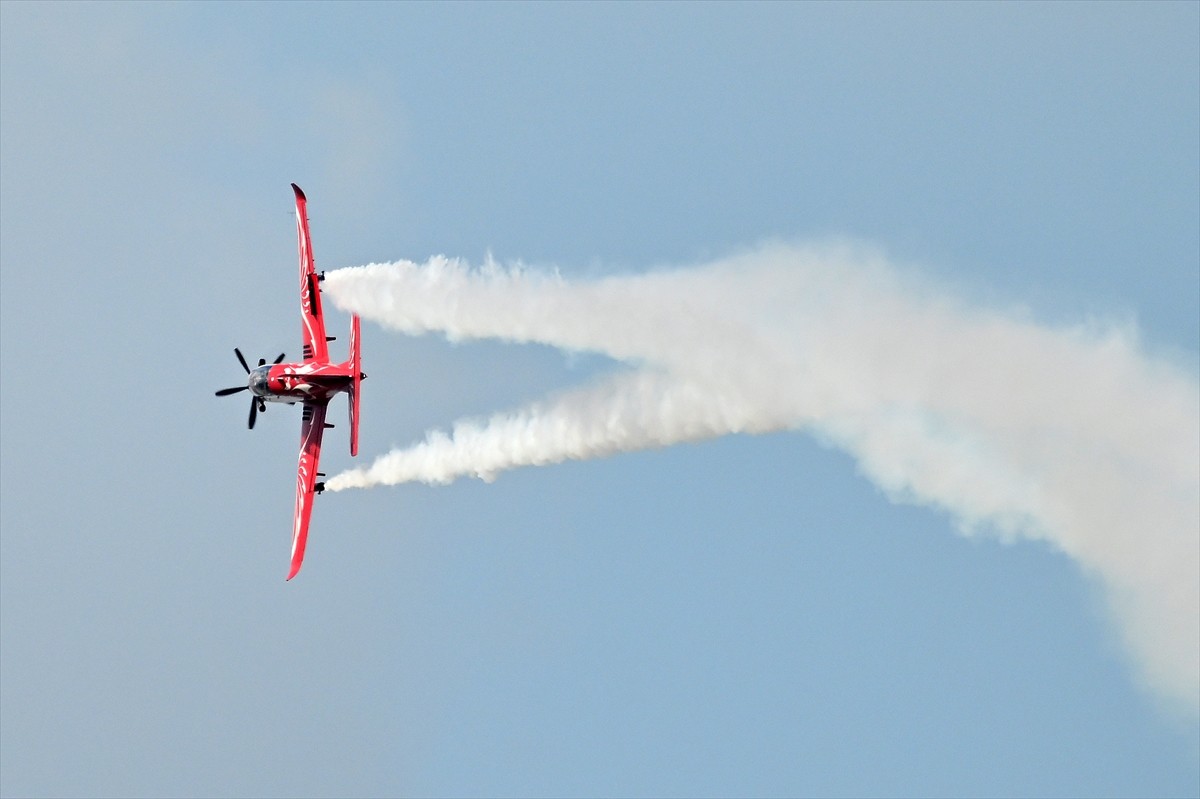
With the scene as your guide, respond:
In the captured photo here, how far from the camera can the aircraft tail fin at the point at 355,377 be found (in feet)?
178

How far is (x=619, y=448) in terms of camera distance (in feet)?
170

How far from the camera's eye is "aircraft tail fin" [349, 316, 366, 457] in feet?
178

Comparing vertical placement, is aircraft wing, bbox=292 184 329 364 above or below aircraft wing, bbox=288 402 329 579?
above

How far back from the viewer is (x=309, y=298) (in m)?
61.6

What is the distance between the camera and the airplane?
56750mm

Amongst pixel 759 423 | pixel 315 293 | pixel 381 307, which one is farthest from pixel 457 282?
pixel 759 423

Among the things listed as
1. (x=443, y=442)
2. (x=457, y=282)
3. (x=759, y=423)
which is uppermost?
(x=457, y=282)

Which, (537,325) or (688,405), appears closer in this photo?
(688,405)

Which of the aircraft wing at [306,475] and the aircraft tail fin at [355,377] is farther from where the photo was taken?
the aircraft wing at [306,475]

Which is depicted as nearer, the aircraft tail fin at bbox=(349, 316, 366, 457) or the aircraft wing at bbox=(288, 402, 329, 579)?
the aircraft tail fin at bbox=(349, 316, 366, 457)

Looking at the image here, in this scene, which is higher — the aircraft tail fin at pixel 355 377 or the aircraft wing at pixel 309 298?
the aircraft wing at pixel 309 298

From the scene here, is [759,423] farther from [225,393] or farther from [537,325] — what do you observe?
[225,393]

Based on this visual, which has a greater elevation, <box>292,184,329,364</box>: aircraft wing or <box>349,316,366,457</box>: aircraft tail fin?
<box>292,184,329,364</box>: aircraft wing

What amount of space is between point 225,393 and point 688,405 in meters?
17.2
